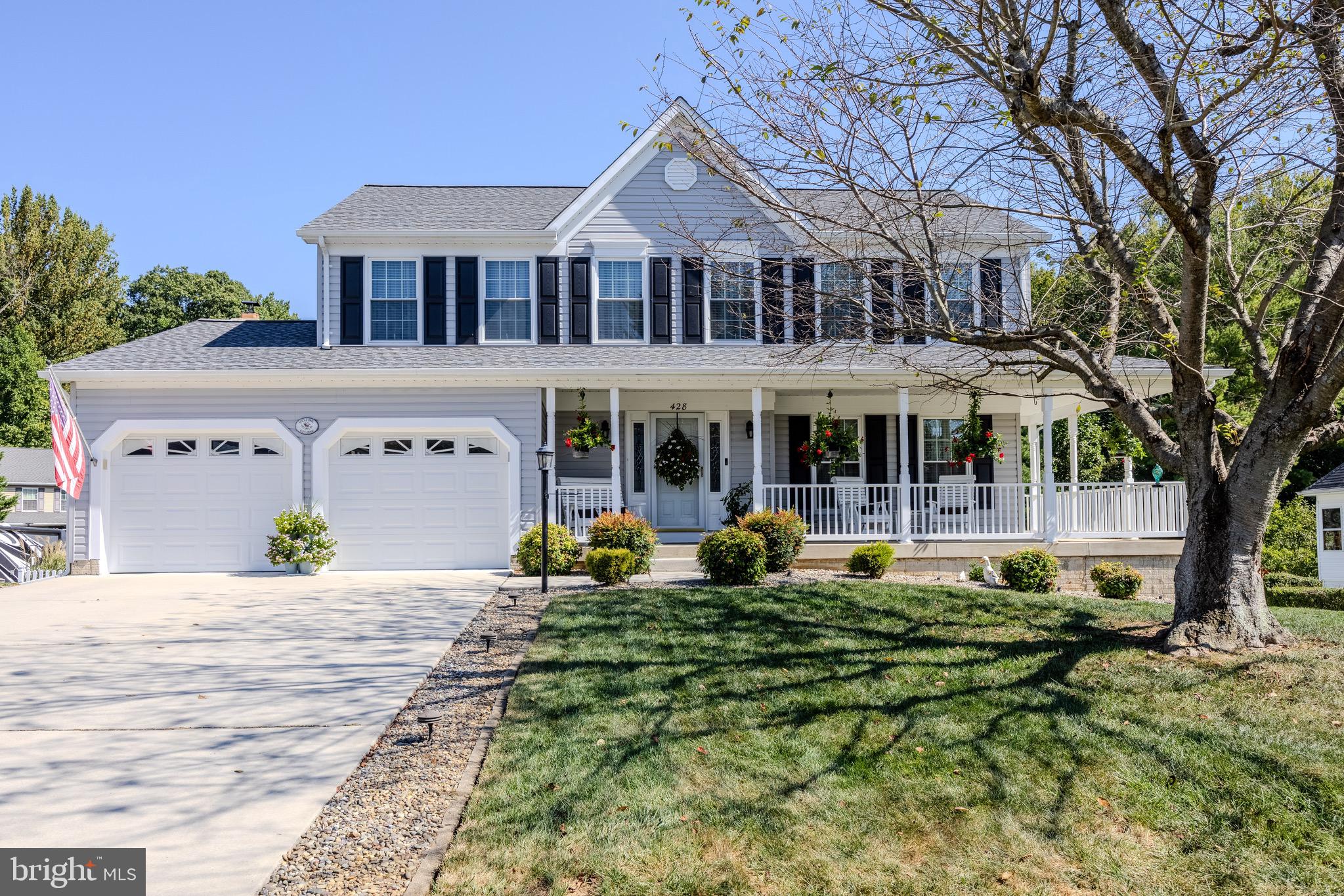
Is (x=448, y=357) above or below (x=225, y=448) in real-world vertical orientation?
above

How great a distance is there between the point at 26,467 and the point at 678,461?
30.2 metres

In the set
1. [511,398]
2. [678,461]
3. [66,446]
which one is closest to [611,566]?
[511,398]

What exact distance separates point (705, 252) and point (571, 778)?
5219 millimetres

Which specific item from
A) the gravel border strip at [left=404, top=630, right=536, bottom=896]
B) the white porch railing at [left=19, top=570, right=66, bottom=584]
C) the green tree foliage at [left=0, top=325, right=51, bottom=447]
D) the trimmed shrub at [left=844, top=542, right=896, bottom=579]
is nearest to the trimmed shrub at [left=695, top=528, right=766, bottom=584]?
the trimmed shrub at [left=844, top=542, right=896, bottom=579]

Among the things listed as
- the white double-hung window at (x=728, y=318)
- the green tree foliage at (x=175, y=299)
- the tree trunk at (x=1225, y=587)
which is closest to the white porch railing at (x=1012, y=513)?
the white double-hung window at (x=728, y=318)

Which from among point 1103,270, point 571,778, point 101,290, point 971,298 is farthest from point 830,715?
point 101,290

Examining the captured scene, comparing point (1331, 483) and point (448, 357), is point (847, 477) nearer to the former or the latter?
point (448, 357)

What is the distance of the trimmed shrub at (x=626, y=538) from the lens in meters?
12.0

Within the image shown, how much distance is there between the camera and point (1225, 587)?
6.55 m

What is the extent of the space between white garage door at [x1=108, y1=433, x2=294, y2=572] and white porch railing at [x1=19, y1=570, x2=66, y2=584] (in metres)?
0.99

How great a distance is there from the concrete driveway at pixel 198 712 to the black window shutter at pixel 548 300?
561 centimetres

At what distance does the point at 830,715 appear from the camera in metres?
5.38

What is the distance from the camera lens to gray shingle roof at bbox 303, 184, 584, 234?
15.2 m

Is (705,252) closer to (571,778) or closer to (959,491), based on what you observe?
(571,778)
